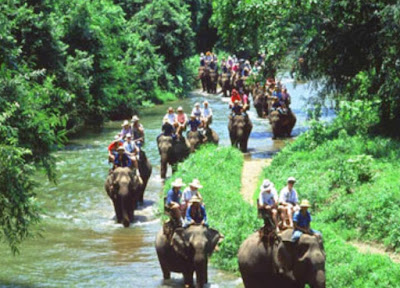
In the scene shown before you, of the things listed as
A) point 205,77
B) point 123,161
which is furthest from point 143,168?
point 205,77

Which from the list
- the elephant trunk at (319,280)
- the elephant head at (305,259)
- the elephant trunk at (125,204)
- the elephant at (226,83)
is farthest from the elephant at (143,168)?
the elephant at (226,83)

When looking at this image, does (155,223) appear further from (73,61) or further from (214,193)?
(73,61)

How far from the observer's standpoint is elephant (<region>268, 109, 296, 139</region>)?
106ft

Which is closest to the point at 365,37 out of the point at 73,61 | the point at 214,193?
the point at 214,193

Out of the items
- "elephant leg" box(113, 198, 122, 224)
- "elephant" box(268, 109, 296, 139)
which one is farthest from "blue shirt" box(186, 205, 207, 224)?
"elephant" box(268, 109, 296, 139)

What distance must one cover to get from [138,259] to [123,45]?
2627cm

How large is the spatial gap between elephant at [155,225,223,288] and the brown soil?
2.75 m

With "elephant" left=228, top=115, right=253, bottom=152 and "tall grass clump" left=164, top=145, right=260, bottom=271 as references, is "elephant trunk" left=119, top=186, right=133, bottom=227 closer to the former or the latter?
"tall grass clump" left=164, top=145, right=260, bottom=271

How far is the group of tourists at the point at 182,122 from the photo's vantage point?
2612 cm

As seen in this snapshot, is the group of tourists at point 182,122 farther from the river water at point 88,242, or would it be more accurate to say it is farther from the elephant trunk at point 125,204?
the elephant trunk at point 125,204

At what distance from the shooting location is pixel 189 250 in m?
15.4

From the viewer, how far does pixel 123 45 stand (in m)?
43.4

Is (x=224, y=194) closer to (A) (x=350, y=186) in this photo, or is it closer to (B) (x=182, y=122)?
(A) (x=350, y=186)

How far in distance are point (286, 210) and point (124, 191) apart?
21.6 ft
